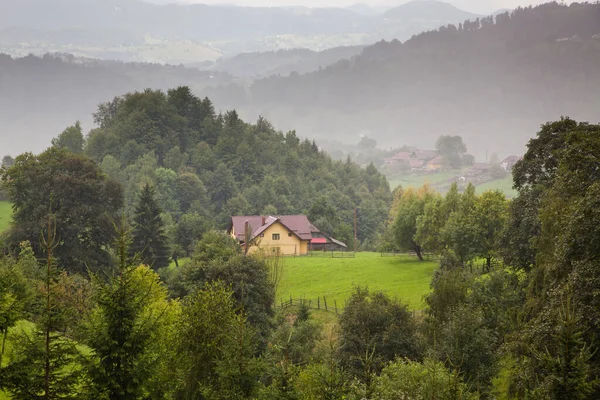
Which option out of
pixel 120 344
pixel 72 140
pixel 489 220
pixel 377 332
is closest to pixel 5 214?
pixel 72 140

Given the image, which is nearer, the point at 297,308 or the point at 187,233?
the point at 297,308

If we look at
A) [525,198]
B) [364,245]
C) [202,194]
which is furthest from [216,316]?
[202,194]

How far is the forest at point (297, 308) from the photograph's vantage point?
1739 centimetres

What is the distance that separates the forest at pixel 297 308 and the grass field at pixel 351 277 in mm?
3071

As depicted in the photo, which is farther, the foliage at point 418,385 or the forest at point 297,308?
the foliage at point 418,385

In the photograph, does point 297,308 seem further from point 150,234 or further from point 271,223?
point 271,223

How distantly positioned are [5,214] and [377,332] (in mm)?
64296

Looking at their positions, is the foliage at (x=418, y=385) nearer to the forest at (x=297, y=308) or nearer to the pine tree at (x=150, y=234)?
the forest at (x=297, y=308)

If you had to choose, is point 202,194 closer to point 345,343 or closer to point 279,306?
point 279,306

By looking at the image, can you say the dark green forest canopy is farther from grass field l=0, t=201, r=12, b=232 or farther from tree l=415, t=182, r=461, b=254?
tree l=415, t=182, r=461, b=254

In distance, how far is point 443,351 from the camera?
27656 millimetres

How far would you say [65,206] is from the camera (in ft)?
183

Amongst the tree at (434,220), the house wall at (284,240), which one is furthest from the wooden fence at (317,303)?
the house wall at (284,240)

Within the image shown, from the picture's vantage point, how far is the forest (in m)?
17.4
